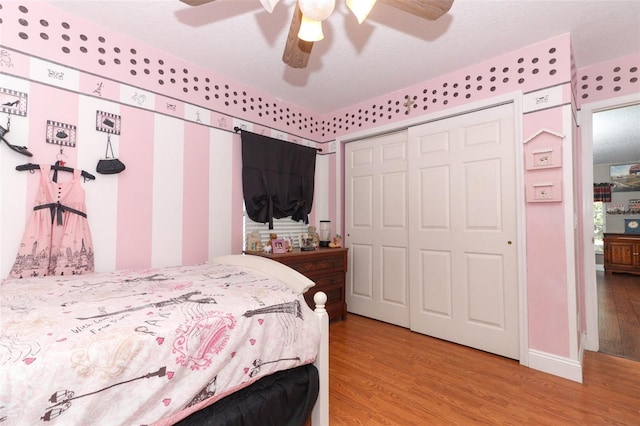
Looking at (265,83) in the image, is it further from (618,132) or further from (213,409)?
(618,132)

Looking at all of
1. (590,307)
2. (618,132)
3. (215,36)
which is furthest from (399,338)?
(618,132)

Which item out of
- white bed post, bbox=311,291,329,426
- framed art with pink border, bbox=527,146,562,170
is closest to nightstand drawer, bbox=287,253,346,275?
white bed post, bbox=311,291,329,426

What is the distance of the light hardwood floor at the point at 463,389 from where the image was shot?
65.7 inches

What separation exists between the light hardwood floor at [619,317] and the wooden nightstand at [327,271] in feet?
7.82

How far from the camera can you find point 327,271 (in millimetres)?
3156

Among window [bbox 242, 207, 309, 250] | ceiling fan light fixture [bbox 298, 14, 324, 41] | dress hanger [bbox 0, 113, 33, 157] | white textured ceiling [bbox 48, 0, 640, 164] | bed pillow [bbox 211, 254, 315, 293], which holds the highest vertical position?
white textured ceiling [bbox 48, 0, 640, 164]

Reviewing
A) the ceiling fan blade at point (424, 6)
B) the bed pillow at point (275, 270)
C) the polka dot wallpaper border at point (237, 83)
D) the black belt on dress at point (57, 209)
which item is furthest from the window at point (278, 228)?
the ceiling fan blade at point (424, 6)

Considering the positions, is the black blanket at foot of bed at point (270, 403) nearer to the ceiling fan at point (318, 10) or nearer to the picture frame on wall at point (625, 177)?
the ceiling fan at point (318, 10)

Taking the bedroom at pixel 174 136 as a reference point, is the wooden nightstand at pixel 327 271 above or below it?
below

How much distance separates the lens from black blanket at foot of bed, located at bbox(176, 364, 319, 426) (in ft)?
3.81

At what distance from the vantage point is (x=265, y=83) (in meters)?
2.99

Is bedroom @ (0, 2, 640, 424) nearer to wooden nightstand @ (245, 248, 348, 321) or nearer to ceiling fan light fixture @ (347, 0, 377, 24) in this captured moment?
wooden nightstand @ (245, 248, 348, 321)

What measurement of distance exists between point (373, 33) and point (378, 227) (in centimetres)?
194

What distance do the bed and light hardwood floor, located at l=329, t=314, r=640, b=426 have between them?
0.50m
